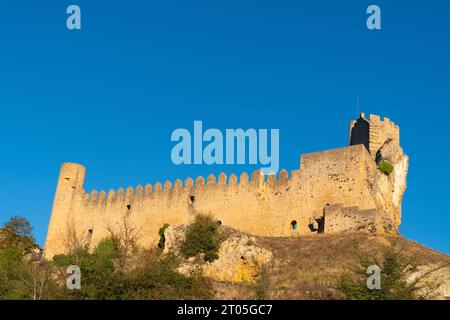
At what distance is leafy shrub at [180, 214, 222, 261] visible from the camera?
27562 mm

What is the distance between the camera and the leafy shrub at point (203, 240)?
1085 inches

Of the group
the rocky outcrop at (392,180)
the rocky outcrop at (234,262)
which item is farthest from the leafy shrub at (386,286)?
the rocky outcrop at (392,180)

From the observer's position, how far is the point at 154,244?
39812 millimetres

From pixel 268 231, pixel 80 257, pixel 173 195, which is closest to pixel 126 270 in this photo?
pixel 80 257

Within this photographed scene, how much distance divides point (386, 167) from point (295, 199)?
→ 5.48 meters

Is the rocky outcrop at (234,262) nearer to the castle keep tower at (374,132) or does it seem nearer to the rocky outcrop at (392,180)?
the rocky outcrop at (392,180)

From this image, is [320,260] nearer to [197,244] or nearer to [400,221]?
[197,244]

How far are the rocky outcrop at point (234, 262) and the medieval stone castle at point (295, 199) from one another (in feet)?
20.1

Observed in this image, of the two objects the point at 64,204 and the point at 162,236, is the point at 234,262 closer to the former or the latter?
the point at 162,236

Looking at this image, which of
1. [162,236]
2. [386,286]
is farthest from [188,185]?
[386,286]

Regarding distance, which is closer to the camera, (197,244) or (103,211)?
(197,244)

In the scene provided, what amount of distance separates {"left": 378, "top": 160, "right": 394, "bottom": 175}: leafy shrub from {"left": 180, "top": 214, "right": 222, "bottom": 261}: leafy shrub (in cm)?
1183
